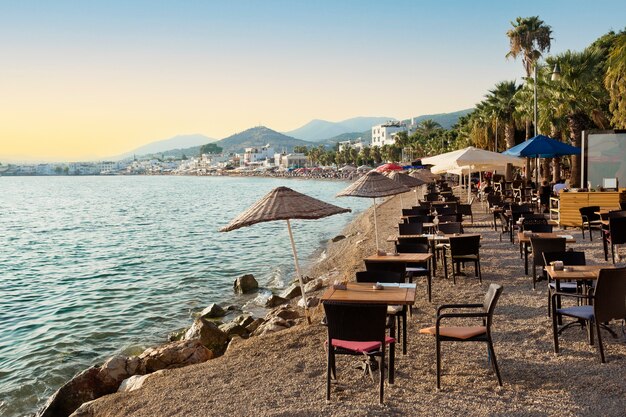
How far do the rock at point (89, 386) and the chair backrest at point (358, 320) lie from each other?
4.42m

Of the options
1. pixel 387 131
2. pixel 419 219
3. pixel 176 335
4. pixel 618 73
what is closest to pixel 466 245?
pixel 419 219

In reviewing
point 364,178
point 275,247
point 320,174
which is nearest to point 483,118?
point 275,247

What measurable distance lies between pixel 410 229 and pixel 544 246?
371 centimetres

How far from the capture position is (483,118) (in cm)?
5041

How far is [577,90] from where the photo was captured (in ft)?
81.6

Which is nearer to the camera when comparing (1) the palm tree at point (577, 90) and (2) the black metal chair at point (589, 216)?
(2) the black metal chair at point (589, 216)

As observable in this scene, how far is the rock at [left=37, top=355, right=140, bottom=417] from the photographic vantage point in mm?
7758

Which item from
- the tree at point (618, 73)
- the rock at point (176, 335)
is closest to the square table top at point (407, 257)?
the rock at point (176, 335)

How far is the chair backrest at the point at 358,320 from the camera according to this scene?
5.16m

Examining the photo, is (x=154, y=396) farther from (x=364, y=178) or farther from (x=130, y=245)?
(x=130, y=245)

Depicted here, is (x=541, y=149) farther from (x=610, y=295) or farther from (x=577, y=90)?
(x=610, y=295)

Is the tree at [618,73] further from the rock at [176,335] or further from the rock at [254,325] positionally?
the rock at [176,335]

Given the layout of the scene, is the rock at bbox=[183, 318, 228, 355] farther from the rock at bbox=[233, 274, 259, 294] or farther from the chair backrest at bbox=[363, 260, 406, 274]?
the rock at bbox=[233, 274, 259, 294]

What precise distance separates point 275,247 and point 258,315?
13.0 metres
